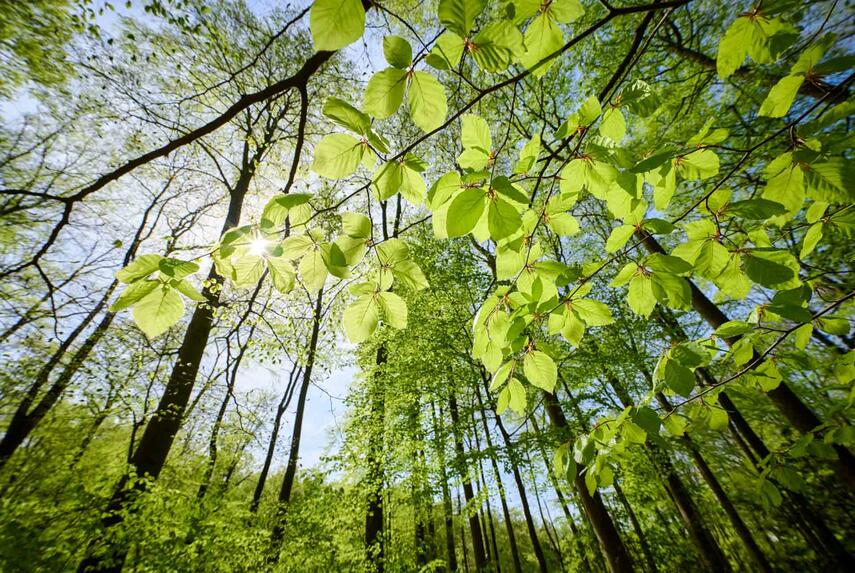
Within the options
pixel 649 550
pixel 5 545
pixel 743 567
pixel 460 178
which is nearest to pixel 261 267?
pixel 460 178

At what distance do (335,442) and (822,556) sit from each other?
13259mm

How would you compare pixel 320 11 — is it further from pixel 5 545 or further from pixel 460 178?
pixel 5 545

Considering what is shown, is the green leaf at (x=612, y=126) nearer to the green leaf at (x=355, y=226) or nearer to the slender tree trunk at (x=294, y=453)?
the green leaf at (x=355, y=226)

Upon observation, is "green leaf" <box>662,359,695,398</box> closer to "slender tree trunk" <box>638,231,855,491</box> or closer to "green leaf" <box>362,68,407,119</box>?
"green leaf" <box>362,68,407,119</box>

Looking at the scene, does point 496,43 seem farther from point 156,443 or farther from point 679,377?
point 156,443

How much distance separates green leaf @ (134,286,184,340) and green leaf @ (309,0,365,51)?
0.63m

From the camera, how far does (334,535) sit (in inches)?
293

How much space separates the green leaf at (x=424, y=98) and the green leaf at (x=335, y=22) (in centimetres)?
15

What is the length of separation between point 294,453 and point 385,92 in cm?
1045

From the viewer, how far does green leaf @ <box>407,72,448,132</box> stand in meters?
0.66

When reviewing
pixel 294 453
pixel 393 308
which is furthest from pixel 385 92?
pixel 294 453

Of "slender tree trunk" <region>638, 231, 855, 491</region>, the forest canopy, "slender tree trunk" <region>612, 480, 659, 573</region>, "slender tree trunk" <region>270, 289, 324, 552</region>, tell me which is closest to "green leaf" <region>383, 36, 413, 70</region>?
the forest canopy

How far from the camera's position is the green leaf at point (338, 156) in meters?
0.72

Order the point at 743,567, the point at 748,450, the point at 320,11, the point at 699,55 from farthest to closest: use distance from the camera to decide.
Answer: the point at 743,567
the point at 748,450
the point at 699,55
the point at 320,11
